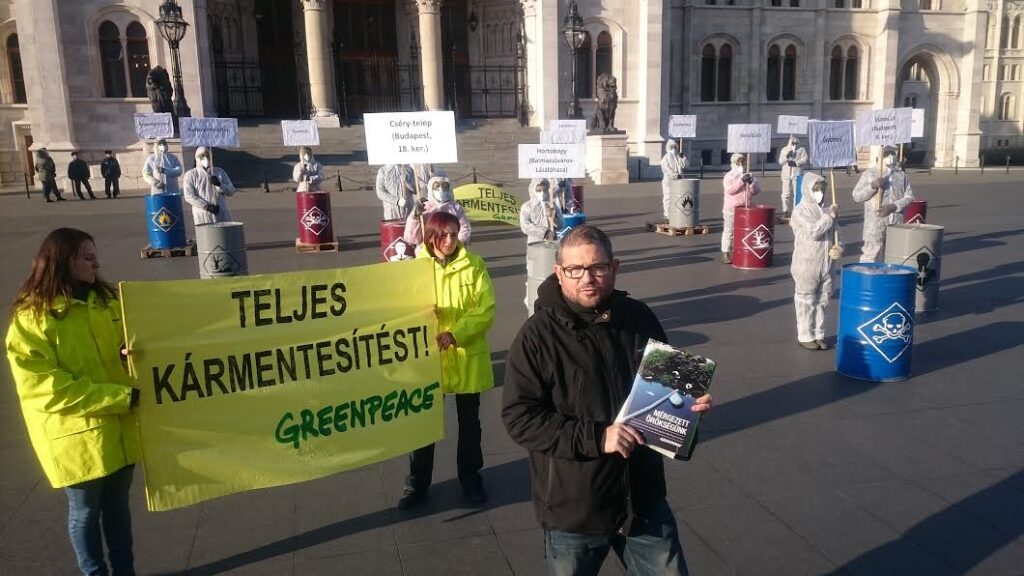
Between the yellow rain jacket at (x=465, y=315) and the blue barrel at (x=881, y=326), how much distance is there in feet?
13.2

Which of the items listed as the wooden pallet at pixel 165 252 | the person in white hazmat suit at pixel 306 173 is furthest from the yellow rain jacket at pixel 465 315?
the person in white hazmat suit at pixel 306 173

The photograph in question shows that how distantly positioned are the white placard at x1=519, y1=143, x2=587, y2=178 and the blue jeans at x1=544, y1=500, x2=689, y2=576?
8135mm

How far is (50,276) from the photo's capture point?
Result: 3338 millimetres

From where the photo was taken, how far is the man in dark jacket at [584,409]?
2695mm

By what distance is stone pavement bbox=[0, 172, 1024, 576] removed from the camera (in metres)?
4.14

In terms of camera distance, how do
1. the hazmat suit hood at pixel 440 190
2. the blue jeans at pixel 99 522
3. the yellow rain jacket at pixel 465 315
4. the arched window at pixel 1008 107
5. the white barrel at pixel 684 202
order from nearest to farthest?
the blue jeans at pixel 99 522 < the yellow rain jacket at pixel 465 315 < the hazmat suit hood at pixel 440 190 < the white barrel at pixel 684 202 < the arched window at pixel 1008 107

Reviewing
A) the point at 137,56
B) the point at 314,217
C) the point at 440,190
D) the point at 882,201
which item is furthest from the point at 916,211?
the point at 137,56

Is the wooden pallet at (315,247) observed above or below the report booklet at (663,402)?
below

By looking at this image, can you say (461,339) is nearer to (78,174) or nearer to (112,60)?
(78,174)

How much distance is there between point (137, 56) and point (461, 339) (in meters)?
28.5

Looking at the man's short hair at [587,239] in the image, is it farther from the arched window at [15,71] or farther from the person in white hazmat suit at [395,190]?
the arched window at [15,71]

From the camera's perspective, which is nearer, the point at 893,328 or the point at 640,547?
the point at 640,547

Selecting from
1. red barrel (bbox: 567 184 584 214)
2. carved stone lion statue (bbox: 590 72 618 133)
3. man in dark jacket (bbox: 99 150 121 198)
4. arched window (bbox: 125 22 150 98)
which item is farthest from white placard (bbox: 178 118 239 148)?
arched window (bbox: 125 22 150 98)

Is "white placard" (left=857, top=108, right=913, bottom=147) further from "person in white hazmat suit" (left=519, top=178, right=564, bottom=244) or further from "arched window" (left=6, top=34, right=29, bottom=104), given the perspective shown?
"arched window" (left=6, top=34, right=29, bottom=104)
